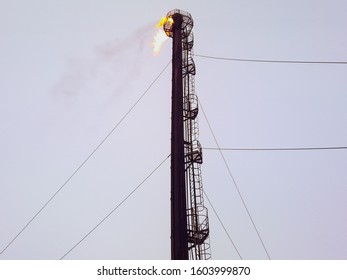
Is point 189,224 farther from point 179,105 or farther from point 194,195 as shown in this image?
point 179,105

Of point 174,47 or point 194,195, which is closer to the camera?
point 194,195

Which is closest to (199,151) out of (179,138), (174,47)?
(179,138)

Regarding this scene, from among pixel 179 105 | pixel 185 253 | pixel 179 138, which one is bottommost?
pixel 185 253

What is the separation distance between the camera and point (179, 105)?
19.5 metres
